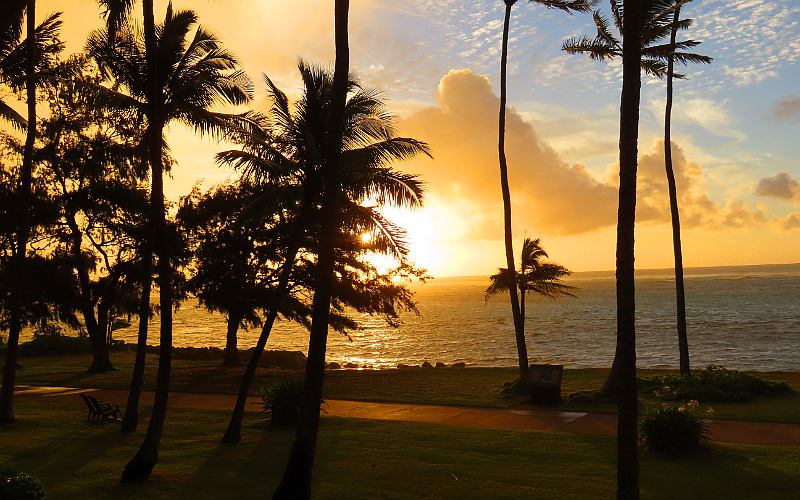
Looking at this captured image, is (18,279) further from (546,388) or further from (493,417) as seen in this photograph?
(546,388)

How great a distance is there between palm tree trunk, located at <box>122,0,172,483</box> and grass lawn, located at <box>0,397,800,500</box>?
0.48 m

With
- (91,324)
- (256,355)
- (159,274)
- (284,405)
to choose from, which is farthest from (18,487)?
(91,324)

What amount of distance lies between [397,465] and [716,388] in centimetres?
1349

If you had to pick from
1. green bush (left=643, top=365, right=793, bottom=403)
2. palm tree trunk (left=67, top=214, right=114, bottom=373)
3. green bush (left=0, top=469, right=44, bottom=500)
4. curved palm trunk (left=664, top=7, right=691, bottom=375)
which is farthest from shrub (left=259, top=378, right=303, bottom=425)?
palm tree trunk (left=67, top=214, right=114, bottom=373)

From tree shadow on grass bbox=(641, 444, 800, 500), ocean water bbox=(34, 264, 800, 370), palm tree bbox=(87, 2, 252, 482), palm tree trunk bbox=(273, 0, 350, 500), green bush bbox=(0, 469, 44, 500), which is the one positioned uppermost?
palm tree bbox=(87, 2, 252, 482)

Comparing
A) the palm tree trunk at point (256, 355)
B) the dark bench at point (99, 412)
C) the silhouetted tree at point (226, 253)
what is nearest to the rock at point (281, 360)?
the silhouetted tree at point (226, 253)

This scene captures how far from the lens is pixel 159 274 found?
14898mm

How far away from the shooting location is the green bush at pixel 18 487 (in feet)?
30.3

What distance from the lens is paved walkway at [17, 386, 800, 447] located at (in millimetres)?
16484

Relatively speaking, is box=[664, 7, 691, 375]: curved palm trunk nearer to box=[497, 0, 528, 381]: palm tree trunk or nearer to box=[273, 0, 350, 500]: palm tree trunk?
box=[497, 0, 528, 381]: palm tree trunk

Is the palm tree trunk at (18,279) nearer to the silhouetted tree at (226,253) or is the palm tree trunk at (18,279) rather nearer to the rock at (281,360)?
the silhouetted tree at (226,253)

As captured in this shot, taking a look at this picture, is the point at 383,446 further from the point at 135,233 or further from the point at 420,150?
the point at 135,233

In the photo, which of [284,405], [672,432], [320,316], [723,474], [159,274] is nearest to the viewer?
[320,316]

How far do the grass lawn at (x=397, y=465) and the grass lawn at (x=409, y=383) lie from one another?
527 centimetres
